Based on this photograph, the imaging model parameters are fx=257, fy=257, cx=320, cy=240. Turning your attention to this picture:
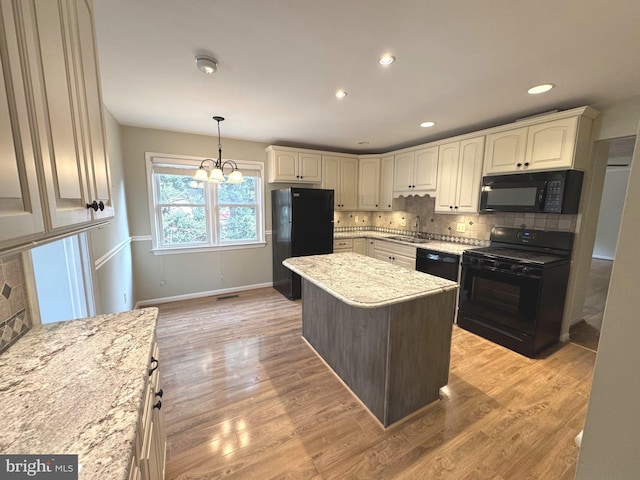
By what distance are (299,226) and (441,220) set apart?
2185 mm

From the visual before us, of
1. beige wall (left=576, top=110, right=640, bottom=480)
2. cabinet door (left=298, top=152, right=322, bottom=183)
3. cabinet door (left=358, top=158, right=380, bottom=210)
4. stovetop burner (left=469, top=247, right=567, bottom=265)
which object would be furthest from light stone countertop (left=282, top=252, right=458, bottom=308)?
cabinet door (left=358, top=158, right=380, bottom=210)

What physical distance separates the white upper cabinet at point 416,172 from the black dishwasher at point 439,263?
100cm

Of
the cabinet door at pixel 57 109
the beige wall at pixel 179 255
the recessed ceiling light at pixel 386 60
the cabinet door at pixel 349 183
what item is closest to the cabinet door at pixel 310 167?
the cabinet door at pixel 349 183

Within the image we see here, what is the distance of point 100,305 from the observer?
6.79 feet

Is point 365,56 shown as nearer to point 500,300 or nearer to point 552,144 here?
point 552,144

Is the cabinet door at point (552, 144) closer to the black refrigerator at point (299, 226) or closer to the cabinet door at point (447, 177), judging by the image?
the cabinet door at point (447, 177)

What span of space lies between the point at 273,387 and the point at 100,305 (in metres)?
1.55

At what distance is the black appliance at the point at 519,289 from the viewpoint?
2469mm

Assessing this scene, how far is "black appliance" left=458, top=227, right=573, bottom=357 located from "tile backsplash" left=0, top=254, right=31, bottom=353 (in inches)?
138

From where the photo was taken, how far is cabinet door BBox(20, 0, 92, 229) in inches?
28.1

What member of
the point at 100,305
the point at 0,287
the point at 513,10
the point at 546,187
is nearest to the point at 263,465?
the point at 0,287

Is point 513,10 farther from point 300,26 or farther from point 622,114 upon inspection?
Result: point 622,114

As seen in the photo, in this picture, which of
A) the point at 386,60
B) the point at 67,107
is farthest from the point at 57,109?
the point at 386,60

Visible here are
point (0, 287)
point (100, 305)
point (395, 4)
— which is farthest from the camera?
point (100, 305)
